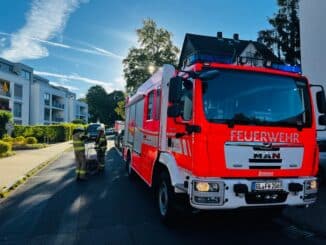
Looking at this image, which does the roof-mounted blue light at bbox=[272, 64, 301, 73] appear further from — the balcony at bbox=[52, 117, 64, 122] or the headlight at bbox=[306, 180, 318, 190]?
the balcony at bbox=[52, 117, 64, 122]

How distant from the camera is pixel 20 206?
7.75 metres

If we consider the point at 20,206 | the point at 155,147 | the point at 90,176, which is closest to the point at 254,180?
the point at 155,147

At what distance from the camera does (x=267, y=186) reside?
17.8 feet

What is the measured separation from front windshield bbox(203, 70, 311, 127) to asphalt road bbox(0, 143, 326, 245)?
1888mm

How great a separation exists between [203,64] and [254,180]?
1.95 m

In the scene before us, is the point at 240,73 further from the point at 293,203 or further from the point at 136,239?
the point at 136,239

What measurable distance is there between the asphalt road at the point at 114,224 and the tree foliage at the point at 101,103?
91.9 metres

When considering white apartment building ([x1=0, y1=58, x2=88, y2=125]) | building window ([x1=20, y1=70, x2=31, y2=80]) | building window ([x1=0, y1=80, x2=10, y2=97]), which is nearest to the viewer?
building window ([x1=0, y1=80, x2=10, y2=97])

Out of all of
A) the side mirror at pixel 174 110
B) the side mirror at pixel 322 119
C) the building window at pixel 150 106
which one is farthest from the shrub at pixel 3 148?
the side mirror at pixel 322 119

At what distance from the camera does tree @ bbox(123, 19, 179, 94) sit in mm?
45825

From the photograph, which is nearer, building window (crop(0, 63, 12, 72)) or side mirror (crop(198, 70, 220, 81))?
side mirror (crop(198, 70, 220, 81))

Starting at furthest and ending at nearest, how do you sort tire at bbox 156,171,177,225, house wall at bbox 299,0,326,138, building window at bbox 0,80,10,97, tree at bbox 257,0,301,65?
building window at bbox 0,80,10,97, tree at bbox 257,0,301,65, house wall at bbox 299,0,326,138, tire at bbox 156,171,177,225

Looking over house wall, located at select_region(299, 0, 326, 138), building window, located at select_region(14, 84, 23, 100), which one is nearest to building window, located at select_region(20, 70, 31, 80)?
building window, located at select_region(14, 84, 23, 100)

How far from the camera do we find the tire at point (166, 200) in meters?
6.07
